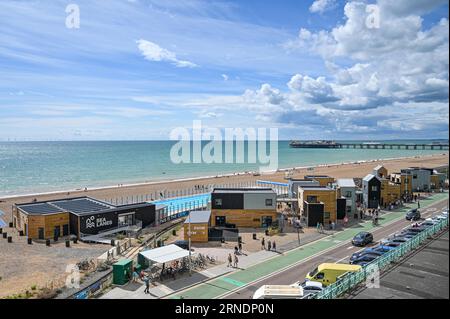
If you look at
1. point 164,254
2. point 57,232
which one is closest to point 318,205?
point 164,254

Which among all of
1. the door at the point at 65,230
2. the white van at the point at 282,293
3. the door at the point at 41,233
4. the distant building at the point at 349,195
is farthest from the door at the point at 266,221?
the door at the point at 41,233

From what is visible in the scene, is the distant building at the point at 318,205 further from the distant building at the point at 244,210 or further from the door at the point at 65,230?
the door at the point at 65,230

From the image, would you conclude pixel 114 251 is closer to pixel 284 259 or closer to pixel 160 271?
pixel 160 271

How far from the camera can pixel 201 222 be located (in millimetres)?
32812

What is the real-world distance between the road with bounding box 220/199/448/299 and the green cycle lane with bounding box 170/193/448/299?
0.57 meters

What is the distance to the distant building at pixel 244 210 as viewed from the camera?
128 ft

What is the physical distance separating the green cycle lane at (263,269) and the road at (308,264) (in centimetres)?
57

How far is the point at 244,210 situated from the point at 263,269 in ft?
48.1

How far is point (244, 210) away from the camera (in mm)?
39125

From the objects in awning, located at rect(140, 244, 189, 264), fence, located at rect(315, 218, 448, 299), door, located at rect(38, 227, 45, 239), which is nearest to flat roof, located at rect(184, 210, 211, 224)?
awning, located at rect(140, 244, 189, 264)

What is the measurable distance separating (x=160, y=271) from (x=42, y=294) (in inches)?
301

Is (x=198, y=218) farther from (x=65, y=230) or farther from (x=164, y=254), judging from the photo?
(x=65, y=230)

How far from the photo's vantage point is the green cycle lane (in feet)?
68.3
